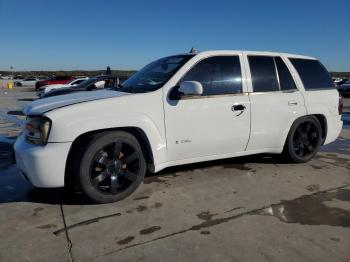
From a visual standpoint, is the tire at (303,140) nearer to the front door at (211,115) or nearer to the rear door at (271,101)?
the rear door at (271,101)

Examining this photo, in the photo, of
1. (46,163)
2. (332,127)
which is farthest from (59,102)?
(332,127)

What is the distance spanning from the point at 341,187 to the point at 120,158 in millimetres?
2801

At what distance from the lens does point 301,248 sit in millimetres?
3061

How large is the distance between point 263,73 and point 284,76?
0.43 metres

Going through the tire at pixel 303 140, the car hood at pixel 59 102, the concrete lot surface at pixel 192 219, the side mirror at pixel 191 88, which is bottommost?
the concrete lot surface at pixel 192 219

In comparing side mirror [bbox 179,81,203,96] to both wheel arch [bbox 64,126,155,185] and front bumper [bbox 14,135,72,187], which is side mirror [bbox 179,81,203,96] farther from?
front bumper [bbox 14,135,72,187]

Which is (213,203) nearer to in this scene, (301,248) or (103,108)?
(301,248)

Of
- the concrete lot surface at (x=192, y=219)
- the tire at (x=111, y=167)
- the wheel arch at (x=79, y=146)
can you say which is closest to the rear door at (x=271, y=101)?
the concrete lot surface at (x=192, y=219)

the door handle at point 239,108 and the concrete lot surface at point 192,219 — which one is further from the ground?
the door handle at point 239,108

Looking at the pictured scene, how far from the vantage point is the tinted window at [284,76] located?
532cm

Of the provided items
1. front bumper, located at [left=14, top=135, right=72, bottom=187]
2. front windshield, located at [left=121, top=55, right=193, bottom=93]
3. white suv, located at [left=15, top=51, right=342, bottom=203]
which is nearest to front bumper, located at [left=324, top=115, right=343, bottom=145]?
white suv, located at [left=15, top=51, right=342, bottom=203]

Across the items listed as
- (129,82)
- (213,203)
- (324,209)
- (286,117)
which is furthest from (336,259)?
(129,82)

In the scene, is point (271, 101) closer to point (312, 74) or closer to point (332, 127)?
point (312, 74)

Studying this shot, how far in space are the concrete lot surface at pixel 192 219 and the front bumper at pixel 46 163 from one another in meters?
0.34
